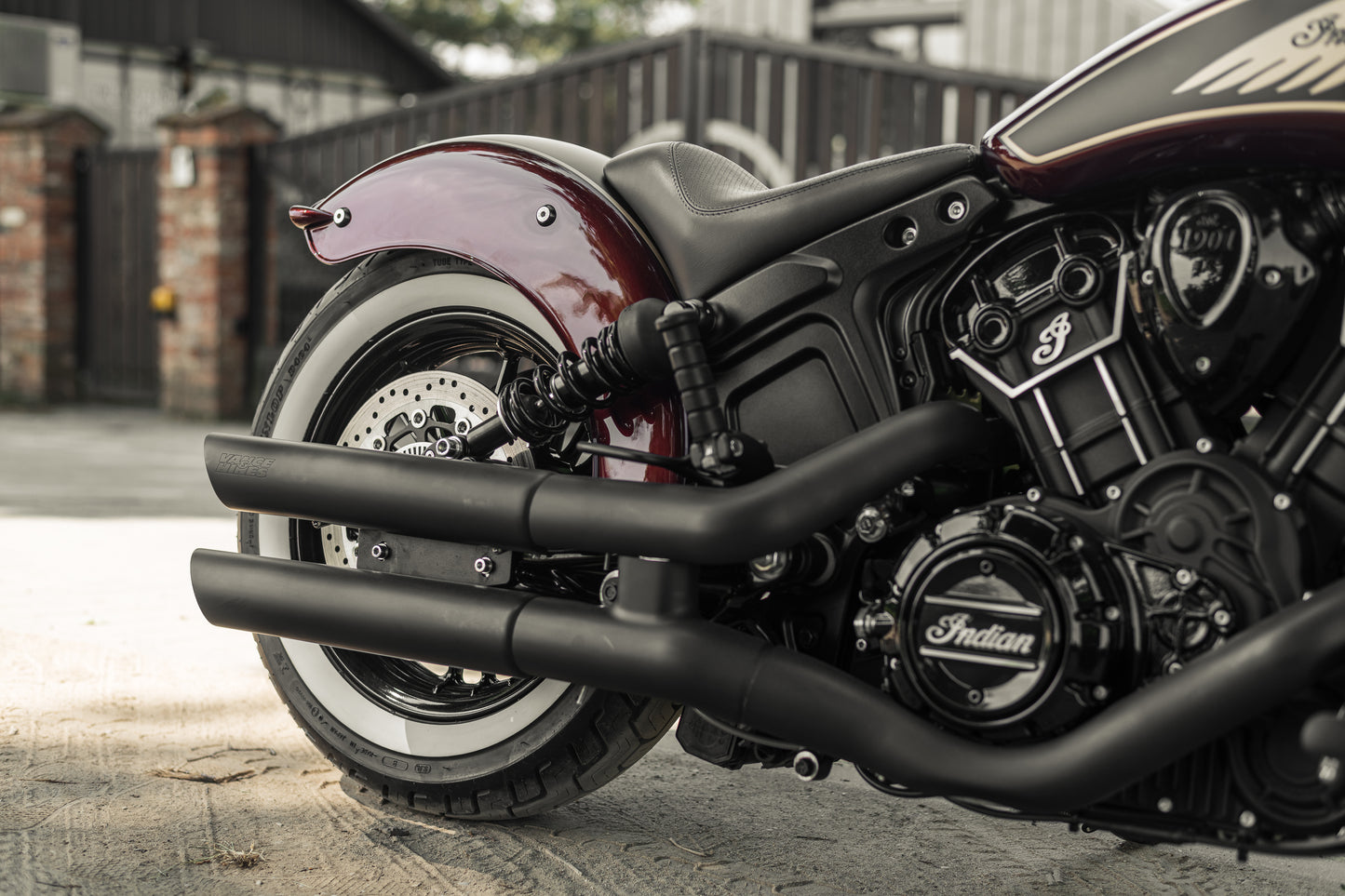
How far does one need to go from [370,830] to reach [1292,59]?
1.85 m

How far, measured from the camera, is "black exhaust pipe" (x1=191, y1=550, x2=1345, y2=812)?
1545 millimetres

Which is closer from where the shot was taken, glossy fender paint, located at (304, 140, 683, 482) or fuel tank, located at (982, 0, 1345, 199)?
fuel tank, located at (982, 0, 1345, 199)

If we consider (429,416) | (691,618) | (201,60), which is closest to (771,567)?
(691,618)

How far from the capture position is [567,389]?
6.91 feet

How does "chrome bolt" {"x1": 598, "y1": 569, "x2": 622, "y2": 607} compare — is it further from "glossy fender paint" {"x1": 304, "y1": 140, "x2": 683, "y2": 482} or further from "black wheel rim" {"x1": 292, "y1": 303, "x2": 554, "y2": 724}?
"black wheel rim" {"x1": 292, "y1": 303, "x2": 554, "y2": 724}

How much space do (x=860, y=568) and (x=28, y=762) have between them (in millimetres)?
1646

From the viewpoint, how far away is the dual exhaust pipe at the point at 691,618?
5.18ft

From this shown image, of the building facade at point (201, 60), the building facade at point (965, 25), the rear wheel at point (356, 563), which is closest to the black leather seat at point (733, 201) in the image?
the rear wheel at point (356, 563)

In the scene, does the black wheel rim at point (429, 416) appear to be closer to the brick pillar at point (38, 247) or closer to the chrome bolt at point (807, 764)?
the chrome bolt at point (807, 764)

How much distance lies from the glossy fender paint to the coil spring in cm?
5

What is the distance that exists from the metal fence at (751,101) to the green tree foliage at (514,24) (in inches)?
1062

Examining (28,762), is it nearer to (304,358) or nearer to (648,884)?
(304,358)

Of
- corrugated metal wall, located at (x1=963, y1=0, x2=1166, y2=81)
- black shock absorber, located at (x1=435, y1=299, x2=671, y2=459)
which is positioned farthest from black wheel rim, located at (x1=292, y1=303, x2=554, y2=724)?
corrugated metal wall, located at (x1=963, y1=0, x2=1166, y2=81)

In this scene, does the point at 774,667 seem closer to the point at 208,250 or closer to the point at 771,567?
the point at 771,567
